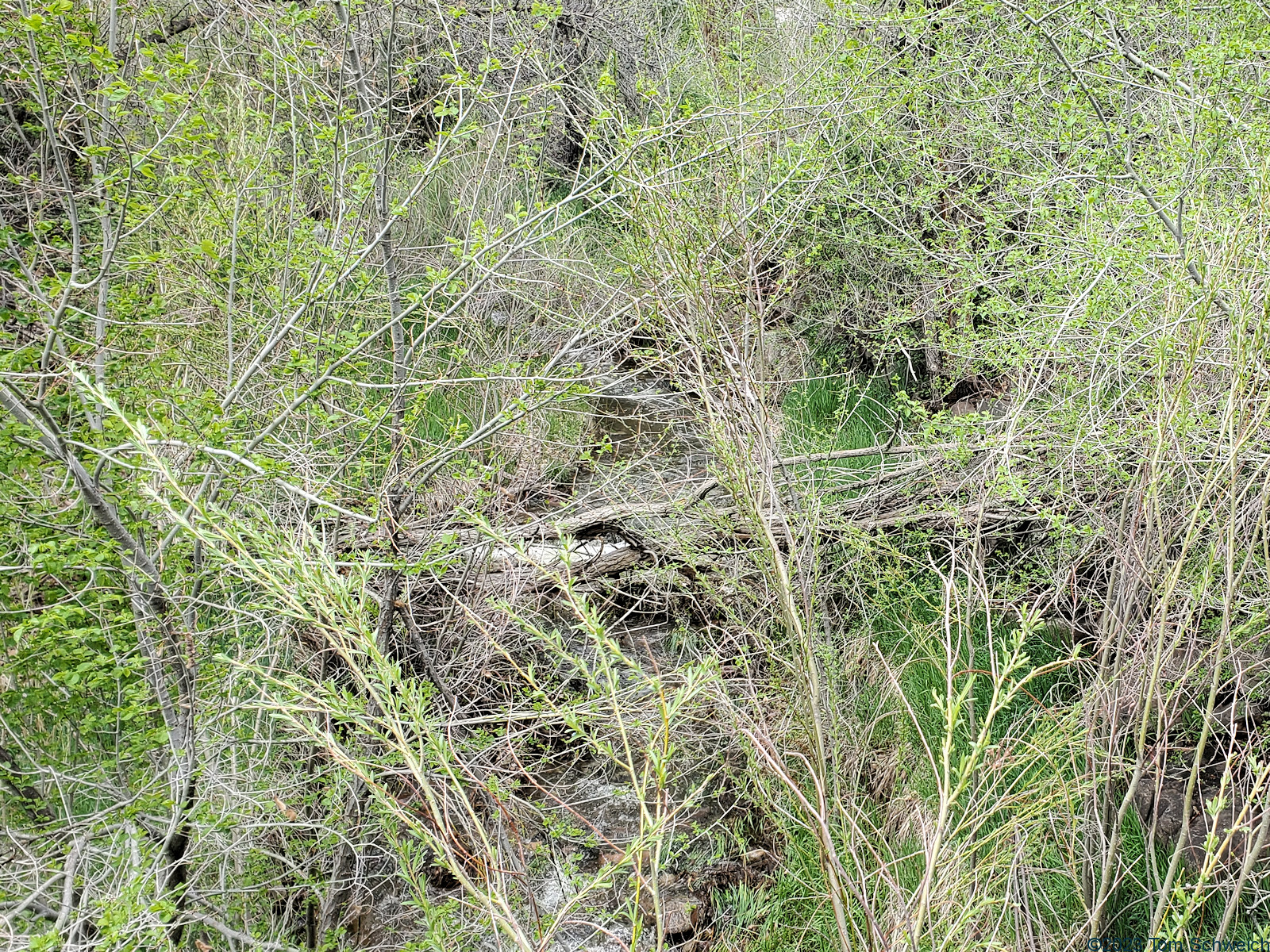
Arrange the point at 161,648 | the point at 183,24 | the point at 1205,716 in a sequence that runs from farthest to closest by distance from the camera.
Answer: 1. the point at 183,24
2. the point at 161,648
3. the point at 1205,716

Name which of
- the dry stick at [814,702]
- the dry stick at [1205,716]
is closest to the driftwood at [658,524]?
the dry stick at [814,702]

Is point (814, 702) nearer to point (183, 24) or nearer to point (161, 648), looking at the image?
point (161, 648)

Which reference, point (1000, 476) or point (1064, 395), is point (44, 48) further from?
point (1064, 395)

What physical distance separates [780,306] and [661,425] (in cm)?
132

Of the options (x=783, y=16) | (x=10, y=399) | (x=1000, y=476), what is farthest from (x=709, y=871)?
(x=783, y=16)

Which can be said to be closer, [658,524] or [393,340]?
[393,340]

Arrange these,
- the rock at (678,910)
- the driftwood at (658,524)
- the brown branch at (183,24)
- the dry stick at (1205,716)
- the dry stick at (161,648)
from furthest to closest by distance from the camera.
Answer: the brown branch at (183,24) < the driftwood at (658,524) < the rock at (678,910) < the dry stick at (161,648) < the dry stick at (1205,716)

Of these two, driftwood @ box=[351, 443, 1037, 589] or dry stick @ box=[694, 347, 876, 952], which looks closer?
dry stick @ box=[694, 347, 876, 952]

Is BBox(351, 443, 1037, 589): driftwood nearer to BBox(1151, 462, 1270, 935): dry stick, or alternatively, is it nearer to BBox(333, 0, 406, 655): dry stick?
BBox(333, 0, 406, 655): dry stick

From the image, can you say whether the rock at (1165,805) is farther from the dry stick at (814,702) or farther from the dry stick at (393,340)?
the dry stick at (393,340)

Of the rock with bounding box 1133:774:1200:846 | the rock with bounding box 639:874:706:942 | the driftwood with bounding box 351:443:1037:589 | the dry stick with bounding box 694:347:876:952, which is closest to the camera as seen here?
the dry stick with bounding box 694:347:876:952

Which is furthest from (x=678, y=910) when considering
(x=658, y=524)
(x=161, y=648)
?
(x=161, y=648)

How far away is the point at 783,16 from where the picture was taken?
811 centimetres

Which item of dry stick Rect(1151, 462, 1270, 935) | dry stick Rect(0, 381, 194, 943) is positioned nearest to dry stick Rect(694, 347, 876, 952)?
dry stick Rect(1151, 462, 1270, 935)
